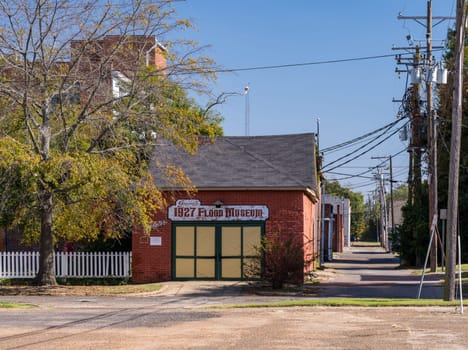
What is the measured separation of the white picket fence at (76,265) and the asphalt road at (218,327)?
7.53 m

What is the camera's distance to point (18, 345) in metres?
13.0

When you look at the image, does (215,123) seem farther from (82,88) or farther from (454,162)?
(454,162)

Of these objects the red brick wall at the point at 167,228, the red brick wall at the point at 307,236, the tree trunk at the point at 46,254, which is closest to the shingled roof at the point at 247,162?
the red brick wall at the point at 167,228

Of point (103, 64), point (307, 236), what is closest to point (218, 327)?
point (103, 64)

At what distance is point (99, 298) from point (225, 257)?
7.11m

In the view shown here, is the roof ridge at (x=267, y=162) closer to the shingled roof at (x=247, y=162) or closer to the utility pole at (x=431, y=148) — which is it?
the shingled roof at (x=247, y=162)

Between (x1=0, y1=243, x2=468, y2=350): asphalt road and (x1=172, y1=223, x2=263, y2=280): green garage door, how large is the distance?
7268mm

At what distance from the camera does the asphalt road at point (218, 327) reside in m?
13.1

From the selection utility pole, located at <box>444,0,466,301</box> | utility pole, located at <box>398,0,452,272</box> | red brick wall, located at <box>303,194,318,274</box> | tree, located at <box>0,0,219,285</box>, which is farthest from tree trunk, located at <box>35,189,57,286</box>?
utility pole, located at <box>398,0,452,272</box>

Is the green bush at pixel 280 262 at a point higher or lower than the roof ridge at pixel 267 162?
lower

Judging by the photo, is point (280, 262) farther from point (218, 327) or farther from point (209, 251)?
point (218, 327)

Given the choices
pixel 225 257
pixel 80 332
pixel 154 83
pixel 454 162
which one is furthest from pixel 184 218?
pixel 80 332

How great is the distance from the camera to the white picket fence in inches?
1194

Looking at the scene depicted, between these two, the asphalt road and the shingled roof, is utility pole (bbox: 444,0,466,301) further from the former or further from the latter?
the shingled roof
